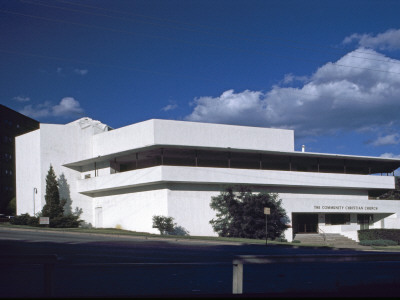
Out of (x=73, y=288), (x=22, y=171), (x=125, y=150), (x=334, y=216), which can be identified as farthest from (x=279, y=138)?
(x=73, y=288)

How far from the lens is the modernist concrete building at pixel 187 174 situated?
39.5 m

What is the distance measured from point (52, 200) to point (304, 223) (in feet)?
75.4

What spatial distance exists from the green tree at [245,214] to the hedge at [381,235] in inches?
335

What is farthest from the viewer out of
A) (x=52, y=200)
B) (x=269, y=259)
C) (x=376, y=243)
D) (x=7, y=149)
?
(x=7, y=149)

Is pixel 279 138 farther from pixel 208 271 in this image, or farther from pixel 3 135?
pixel 3 135

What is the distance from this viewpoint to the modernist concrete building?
130 feet

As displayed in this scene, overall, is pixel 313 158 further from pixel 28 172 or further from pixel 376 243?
pixel 28 172

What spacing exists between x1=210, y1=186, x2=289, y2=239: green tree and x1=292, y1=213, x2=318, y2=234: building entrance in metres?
6.43

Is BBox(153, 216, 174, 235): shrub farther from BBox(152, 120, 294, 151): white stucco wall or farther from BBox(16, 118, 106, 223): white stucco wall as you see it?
BBox(16, 118, 106, 223): white stucco wall

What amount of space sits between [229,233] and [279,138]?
10.5m

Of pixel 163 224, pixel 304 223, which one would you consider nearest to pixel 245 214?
pixel 163 224

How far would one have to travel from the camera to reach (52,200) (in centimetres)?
4219

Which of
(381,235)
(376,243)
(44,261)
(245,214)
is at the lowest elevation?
(376,243)

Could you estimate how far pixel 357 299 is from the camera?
7.64 m
